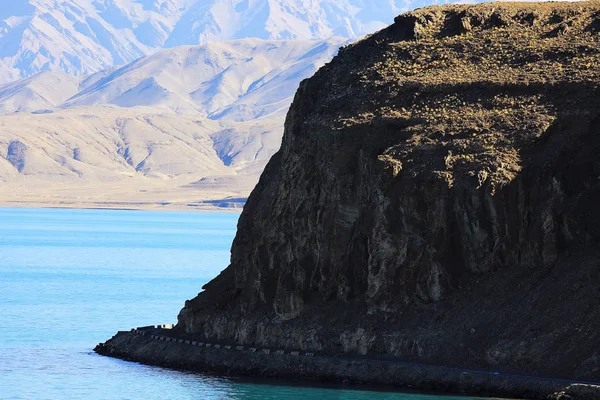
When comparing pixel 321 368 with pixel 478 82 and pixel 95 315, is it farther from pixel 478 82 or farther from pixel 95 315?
pixel 95 315

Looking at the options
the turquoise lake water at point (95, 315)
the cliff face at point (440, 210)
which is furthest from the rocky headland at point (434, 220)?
the turquoise lake water at point (95, 315)

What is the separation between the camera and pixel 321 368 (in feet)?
211

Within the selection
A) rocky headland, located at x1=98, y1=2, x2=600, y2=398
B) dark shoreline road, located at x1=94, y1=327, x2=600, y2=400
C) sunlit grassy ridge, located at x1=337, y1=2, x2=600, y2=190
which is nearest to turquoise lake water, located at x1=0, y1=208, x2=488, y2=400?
dark shoreline road, located at x1=94, y1=327, x2=600, y2=400

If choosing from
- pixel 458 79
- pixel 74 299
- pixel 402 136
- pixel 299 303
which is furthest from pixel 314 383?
pixel 74 299

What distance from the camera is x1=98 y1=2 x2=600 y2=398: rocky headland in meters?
62.4

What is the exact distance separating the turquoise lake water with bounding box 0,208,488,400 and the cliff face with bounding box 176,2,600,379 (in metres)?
5.85

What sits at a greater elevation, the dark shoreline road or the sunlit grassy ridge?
the sunlit grassy ridge

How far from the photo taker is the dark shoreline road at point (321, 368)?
2234 inches

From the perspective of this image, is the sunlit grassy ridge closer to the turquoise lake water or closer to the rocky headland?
the rocky headland

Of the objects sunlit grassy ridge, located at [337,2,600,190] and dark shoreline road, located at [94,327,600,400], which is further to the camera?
sunlit grassy ridge, located at [337,2,600,190]

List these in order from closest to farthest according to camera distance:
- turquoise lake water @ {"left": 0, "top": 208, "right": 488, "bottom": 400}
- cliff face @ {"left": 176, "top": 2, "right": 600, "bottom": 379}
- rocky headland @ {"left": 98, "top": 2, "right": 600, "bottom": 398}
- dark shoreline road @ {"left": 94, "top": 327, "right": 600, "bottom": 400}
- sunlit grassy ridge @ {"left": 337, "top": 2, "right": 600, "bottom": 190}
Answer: dark shoreline road @ {"left": 94, "top": 327, "right": 600, "bottom": 400} → turquoise lake water @ {"left": 0, "top": 208, "right": 488, "bottom": 400} → rocky headland @ {"left": 98, "top": 2, "right": 600, "bottom": 398} → cliff face @ {"left": 176, "top": 2, "right": 600, "bottom": 379} → sunlit grassy ridge @ {"left": 337, "top": 2, "right": 600, "bottom": 190}

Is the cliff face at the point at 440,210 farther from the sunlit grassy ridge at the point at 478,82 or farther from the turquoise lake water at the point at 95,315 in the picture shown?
the turquoise lake water at the point at 95,315

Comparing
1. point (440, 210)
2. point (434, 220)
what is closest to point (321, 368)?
point (434, 220)

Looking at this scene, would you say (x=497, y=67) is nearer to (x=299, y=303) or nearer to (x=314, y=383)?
(x=299, y=303)
